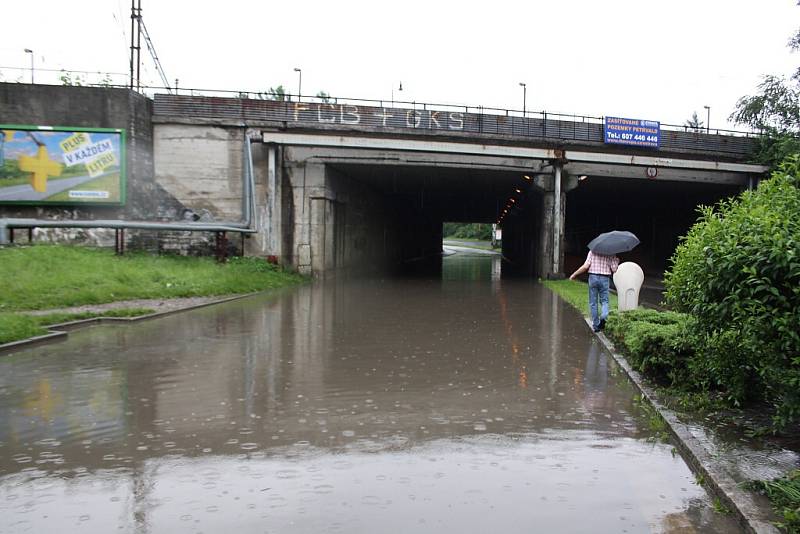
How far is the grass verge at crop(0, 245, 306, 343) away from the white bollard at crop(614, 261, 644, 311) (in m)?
9.04

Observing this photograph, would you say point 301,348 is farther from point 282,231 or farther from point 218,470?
point 282,231

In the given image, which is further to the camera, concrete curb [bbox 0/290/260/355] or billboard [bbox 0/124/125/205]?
billboard [bbox 0/124/125/205]

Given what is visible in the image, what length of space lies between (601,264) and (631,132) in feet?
52.6

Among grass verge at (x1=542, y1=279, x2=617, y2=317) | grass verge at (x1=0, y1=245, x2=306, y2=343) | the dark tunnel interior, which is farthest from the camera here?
the dark tunnel interior

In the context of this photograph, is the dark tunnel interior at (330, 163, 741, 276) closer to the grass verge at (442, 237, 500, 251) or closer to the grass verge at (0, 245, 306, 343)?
the grass verge at (0, 245, 306, 343)

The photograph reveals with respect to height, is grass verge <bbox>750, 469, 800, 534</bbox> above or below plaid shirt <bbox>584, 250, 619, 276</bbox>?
below

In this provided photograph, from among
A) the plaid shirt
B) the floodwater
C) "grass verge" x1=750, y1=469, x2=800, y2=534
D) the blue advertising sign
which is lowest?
the floodwater

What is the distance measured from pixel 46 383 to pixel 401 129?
57.7 ft

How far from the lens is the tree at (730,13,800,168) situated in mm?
26125

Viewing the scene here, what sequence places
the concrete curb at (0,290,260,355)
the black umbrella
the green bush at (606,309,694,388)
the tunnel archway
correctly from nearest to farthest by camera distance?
the green bush at (606,309,694,388), the concrete curb at (0,290,260,355), the black umbrella, the tunnel archway

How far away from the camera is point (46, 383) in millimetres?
7004

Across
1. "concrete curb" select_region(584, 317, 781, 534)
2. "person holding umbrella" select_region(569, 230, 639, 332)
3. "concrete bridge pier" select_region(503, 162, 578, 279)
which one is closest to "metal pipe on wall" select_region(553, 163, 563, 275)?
"concrete bridge pier" select_region(503, 162, 578, 279)

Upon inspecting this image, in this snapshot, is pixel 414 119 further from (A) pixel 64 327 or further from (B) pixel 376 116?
(A) pixel 64 327

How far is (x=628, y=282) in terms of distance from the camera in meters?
10.7
